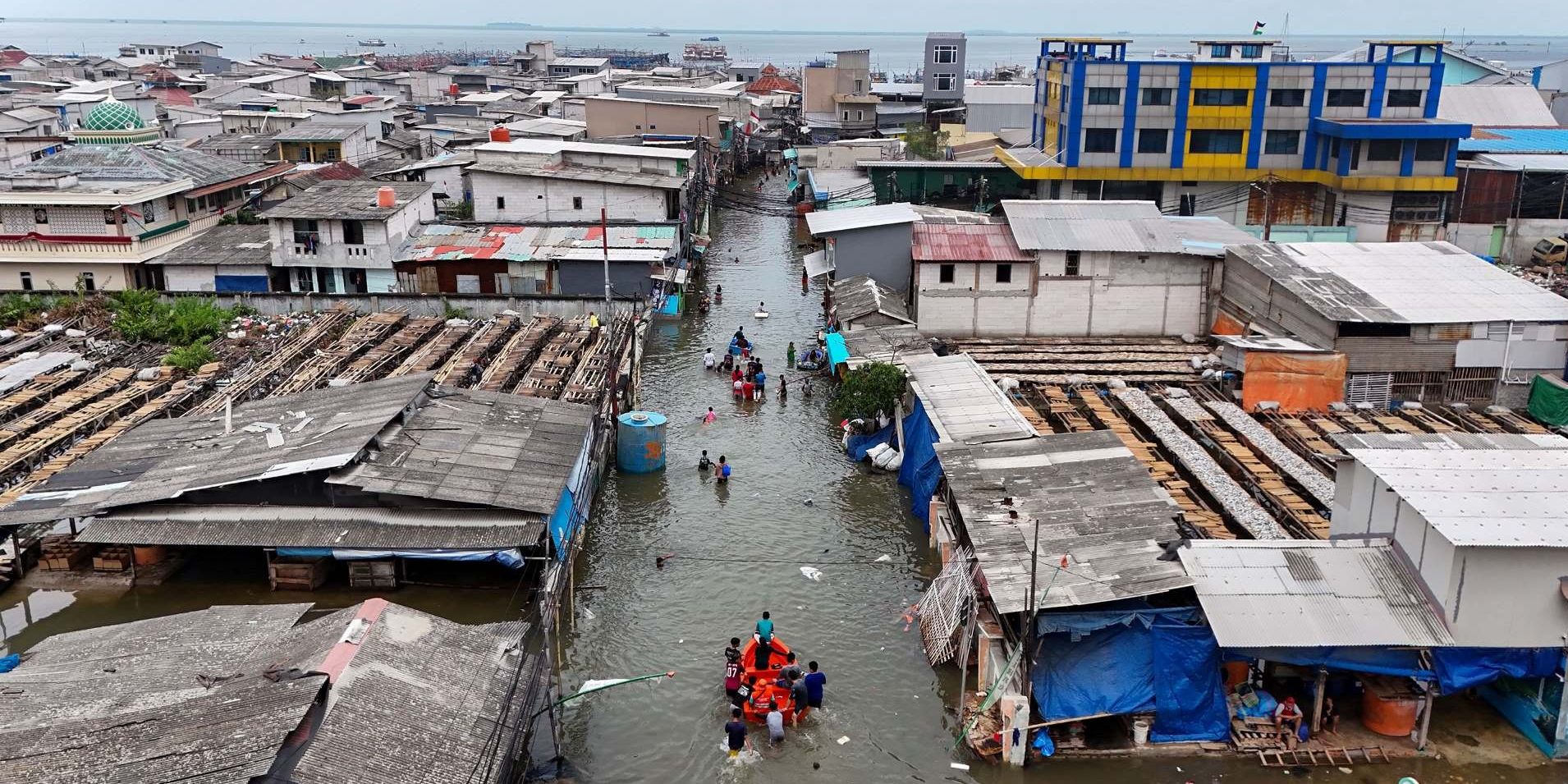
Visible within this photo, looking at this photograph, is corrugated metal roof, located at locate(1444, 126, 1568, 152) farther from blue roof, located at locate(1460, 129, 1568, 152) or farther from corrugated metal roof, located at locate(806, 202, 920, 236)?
corrugated metal roof, located at locate(806, 202, 920, 236)

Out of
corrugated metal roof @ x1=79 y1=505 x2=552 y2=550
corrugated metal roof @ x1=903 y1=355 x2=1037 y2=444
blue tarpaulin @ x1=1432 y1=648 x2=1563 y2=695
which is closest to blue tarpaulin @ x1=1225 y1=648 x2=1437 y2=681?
blue tarpaulin @ x1=1432 y1=648 x2=1563 y2=695

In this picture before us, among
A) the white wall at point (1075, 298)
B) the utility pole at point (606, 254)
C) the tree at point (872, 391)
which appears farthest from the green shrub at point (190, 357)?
the white wall at point (1075, 298)

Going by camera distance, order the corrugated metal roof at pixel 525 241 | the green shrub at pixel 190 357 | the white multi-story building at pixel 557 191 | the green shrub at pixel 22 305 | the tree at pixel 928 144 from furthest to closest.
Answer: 1. the tree at pixel 928 144
2. the white multi-story building at pixel 557 191
3. the corrugated metal roof at pixel 525 241
4. the green shrub at pixel 22 305
5. the green shrub at pixel 190 357

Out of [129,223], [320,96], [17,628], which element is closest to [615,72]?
[320,96]

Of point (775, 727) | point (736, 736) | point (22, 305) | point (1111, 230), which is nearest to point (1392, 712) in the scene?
point (775, 727)

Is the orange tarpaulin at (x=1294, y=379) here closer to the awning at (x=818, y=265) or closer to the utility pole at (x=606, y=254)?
the awning at (x=818, y=265)
